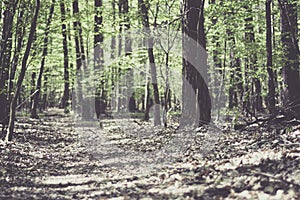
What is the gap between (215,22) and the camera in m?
17.8

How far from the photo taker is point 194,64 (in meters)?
13.4

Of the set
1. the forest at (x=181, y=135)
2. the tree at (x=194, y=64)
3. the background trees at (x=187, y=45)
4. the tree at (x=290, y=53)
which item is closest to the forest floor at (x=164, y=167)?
the forest at (x=181, y=135)

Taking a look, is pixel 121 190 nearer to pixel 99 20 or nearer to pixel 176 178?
pixel 176 178

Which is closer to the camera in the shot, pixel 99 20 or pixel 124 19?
pixel 124 19

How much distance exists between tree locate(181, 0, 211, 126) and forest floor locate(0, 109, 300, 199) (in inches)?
32.7

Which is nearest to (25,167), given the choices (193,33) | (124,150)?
(124,150)

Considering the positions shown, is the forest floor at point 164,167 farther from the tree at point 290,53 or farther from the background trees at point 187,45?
the tree at point 290,53

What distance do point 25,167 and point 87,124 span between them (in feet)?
Result: 41.9

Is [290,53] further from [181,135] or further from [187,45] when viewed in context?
[181,135]

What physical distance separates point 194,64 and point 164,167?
5.42 metres

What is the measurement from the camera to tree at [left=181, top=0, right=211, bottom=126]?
13.1 metres

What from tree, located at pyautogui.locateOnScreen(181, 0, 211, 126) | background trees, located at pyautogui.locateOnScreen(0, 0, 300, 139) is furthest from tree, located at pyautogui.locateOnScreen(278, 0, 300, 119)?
tree, located at pyautogui.locateOnScreen(181, 0, 211, 126)

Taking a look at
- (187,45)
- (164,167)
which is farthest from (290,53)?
(164,167)

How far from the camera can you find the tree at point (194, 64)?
43.1ft
